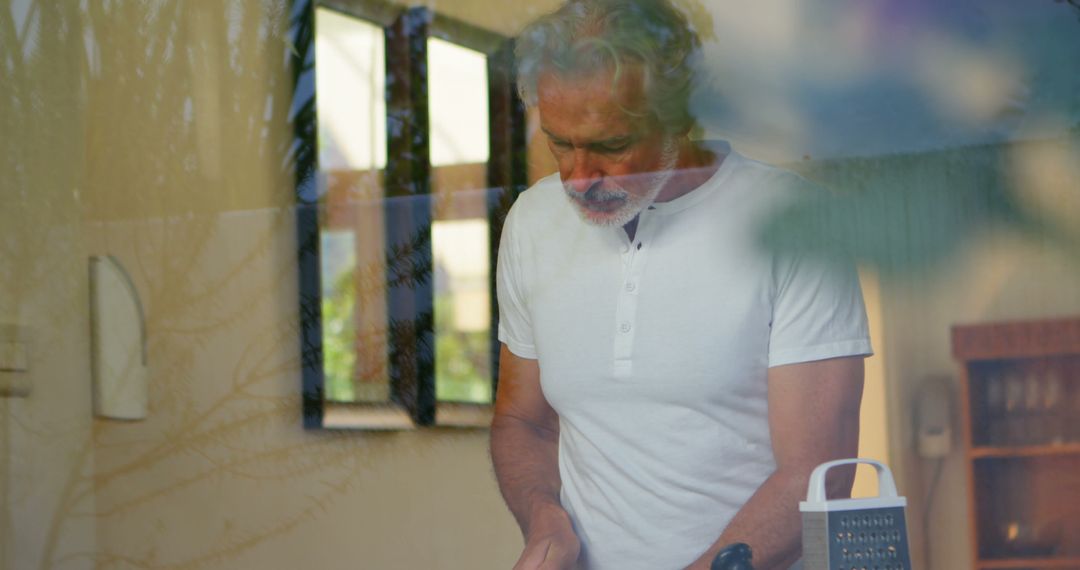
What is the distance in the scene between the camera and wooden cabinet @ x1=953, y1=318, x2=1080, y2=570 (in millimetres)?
1916

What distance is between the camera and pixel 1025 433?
1925 mm

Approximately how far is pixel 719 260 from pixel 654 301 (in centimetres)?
11

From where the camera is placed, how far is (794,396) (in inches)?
79.4

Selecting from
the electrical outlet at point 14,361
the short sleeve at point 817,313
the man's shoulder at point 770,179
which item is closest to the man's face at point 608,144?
→ the man's shoulder at point 770,179

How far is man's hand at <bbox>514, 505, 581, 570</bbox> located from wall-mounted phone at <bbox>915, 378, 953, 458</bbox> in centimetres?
54

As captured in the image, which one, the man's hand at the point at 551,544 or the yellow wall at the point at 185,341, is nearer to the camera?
→ the man's hand at the point at 551,544

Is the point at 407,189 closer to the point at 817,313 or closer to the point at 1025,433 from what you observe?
the point at 817,313

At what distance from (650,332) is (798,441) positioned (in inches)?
10.5

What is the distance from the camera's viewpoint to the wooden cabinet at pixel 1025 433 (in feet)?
6.29

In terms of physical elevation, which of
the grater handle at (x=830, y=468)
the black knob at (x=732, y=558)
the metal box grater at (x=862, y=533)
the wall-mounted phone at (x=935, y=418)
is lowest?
the black knob at (x=732, y=558)

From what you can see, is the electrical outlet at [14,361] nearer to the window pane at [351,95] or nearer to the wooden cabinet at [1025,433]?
the window pane at [351,95]

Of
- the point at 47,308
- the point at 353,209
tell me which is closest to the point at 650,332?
the point at 353,209

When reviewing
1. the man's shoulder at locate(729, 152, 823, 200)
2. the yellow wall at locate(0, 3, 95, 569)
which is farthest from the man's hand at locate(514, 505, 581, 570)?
the yellow wall at locate(0, 3, 95, 569)

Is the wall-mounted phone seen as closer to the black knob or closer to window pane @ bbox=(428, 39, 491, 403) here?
the black knob
